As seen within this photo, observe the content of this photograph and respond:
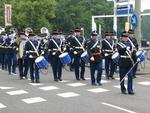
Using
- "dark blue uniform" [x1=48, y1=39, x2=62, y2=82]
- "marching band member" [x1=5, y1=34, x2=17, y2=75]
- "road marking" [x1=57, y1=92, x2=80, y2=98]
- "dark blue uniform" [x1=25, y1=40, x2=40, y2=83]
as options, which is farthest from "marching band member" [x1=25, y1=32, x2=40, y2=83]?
"marching band member" [x1=5, y1=34, x2=17, y2=75]

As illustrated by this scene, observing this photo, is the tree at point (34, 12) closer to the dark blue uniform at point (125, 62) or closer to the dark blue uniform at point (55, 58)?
the dark blue uniform at point (55, 58)

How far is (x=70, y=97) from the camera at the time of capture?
1458 cm

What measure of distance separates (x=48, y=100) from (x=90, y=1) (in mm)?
77660

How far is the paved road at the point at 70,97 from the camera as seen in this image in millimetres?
12406

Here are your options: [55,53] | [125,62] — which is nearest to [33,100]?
[125,62]

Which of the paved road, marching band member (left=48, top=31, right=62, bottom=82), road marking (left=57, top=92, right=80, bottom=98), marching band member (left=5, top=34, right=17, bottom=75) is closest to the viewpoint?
the paved road

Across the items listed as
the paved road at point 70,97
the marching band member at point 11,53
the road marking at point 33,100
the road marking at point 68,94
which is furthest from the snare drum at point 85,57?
the marching band member at point 11,53

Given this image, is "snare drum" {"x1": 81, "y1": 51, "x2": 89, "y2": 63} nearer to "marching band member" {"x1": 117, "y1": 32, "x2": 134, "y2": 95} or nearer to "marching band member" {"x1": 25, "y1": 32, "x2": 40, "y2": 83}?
"marching band member" {"x1": 25, "y1": 32, "x2": 40, "y2": 83}

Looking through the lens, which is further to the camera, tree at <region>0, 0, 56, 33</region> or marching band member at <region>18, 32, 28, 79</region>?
tree at <region>0, 0, 56, 33</region>

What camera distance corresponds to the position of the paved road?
12.4 m

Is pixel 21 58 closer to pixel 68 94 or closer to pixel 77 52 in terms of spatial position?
pixel 77 52

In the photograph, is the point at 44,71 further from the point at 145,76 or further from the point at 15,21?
the point at 15,21

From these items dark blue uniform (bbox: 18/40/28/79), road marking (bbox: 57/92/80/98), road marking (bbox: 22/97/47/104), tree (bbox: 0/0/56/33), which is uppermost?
tree (bbox: 0/0/56/33)

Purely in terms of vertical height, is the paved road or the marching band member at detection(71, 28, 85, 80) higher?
the marching band member at detection(71, 28, 85, 80)
